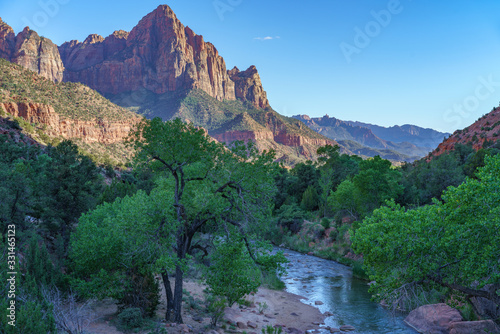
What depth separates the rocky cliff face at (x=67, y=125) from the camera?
80875 mm

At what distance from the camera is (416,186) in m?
45.4

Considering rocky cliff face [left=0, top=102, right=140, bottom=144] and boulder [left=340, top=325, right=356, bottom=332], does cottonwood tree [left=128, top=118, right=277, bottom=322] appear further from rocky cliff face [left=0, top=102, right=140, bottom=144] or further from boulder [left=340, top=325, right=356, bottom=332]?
rocky cliff face [left=0, top=102, right=140, bottom=144]

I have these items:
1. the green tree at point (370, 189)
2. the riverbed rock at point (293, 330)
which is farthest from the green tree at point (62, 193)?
the green tree at point (370, 189)

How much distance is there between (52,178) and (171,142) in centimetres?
1562

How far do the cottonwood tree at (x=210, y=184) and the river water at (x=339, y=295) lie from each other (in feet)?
34.3

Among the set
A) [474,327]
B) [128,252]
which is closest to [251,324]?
[128,252]

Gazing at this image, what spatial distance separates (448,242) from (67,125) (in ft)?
343

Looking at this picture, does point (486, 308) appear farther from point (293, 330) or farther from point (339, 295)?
point (339, 295)

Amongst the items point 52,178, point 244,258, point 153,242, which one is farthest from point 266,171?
point 52,178

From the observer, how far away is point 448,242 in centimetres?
1196

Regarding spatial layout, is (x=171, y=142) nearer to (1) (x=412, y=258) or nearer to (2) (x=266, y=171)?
(2) (x=266, y=171)

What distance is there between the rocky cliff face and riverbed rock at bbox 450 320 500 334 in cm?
6152

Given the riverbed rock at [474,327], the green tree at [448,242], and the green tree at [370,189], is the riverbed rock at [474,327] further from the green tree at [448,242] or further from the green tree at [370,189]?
the green tree at [370,189]

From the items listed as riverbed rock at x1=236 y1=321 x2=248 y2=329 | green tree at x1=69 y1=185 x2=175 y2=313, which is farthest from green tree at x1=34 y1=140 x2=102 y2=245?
riverbed rock at x1=236 y1=321 x2=248 y2=329
